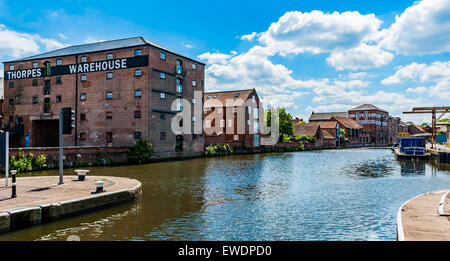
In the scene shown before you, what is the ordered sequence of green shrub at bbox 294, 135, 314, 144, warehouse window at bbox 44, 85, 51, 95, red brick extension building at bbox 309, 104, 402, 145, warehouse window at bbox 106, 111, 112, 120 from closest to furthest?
warehouse window at bbox 106, 111, 112, 120 → warehouse window at bbox 44, 85, 51, 95 → green shrub at bbox 294, 135, 314, 144 → red brick extension building at bbox 309, 104, 402, 145

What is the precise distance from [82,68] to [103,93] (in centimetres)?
495

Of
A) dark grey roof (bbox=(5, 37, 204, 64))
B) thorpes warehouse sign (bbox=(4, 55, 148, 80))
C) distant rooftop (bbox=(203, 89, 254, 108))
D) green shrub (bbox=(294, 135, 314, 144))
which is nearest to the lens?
thorpes warehouse sign (bbox=(4, 55, 148, 80))

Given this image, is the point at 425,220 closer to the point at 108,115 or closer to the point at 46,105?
the point at 108,115

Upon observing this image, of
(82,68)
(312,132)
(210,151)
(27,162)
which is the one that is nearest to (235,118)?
(210,151)

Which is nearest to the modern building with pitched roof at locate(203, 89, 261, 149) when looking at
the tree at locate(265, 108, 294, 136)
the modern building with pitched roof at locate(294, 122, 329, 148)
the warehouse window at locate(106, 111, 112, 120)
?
the tree at locate(265, 108, 294, 136)

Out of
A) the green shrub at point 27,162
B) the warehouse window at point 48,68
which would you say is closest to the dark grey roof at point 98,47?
the warehouse window at point 48,68

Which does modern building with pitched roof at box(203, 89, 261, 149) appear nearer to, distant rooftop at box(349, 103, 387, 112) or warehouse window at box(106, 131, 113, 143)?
warehouse window at box(106, 131, 113, 143)

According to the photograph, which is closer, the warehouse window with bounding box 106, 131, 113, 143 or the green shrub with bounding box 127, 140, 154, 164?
the green shrub with bounding box 127, 140, 154, 164

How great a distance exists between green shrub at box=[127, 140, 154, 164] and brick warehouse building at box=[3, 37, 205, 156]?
1.79 m

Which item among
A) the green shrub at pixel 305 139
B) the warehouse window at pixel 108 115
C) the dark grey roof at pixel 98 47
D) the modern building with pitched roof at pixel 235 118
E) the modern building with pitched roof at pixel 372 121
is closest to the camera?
the warehouse window at pixel 108 115

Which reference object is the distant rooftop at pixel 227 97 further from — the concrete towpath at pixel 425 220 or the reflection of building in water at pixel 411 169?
the concrete towpath at pixel 425 220

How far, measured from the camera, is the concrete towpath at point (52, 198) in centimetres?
1057

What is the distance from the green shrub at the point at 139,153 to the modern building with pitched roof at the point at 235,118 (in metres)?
24.5

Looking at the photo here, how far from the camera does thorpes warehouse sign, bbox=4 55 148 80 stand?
42.9 meters
